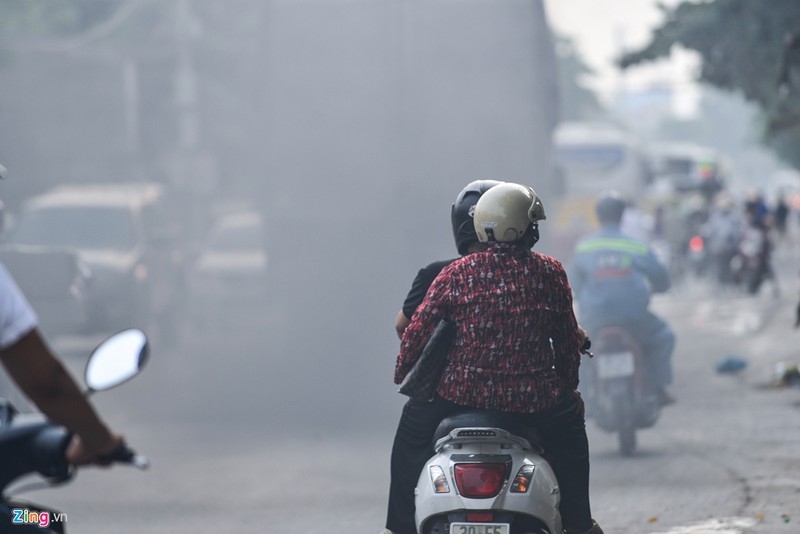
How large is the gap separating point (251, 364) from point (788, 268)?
22902mm

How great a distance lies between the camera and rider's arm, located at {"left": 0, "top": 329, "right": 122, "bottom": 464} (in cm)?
280

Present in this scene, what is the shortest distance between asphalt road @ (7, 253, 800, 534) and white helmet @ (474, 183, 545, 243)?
8.43 feet

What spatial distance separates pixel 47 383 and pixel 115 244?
16353mm

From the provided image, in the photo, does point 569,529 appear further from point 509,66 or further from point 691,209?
point 691,209

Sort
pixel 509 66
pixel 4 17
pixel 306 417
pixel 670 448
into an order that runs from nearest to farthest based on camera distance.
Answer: pixel 670 448
pixel 306 417
pixel 509 66
pixel 4 17

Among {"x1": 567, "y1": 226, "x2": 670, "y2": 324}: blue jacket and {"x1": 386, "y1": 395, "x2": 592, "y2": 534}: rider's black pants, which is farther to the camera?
{"x1": 567, "y1": 226, "x2": 670, "y2": 324}: blue jacket

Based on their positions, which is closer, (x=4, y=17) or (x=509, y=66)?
(x=509, y=66)

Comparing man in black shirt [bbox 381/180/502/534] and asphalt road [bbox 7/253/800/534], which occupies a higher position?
man in black shirt [bbox 381/180/502/534]

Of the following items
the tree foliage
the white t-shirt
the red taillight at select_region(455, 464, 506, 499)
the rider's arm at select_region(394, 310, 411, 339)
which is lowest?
the red taillight at select_region(455, 464, 506, 499)

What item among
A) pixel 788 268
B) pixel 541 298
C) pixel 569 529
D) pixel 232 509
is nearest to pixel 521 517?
pixel 569 529

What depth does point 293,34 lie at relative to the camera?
11.9m

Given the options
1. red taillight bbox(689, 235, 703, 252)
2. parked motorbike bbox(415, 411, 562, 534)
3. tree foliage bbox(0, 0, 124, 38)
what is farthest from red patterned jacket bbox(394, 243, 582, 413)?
tree foliage bbox(0, 0, 124, 38)

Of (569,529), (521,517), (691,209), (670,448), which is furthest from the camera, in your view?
(691,209)

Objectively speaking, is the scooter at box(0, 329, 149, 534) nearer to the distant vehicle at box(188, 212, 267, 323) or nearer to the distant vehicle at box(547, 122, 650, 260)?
the distant vehicle at box(188, 212, 267, 323)
